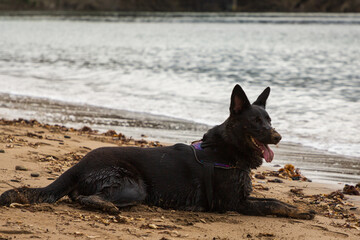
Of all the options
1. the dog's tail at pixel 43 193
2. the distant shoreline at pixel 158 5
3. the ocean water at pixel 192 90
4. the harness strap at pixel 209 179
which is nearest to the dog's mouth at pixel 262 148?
the harness strap at pixel 209 179

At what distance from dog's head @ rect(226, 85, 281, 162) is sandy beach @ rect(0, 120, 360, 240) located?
2.32ft

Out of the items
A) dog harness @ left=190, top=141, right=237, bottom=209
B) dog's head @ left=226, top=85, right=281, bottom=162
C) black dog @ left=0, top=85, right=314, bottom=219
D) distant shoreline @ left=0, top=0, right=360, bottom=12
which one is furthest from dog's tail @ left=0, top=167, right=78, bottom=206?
distant shoreline @ left=0, top=0, right=360, bottom=12

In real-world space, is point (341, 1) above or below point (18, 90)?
above

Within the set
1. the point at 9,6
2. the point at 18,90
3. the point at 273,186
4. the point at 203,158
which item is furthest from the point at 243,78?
the point at 9,6

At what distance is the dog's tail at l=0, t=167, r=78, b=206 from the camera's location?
4.99 m

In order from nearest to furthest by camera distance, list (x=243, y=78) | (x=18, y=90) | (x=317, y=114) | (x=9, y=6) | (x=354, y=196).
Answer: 1. (x=354, y=196)
2. (x=317, y=114)
3. (x=18, y=90)
4. (x=243, y=78)
5. (x=9, y=6)

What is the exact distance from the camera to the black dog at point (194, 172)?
5336 mm

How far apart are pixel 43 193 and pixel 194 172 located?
153 centimetres

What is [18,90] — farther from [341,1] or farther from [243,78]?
[341,1]

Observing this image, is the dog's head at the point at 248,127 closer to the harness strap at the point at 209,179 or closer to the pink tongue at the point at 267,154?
the pink tongue at the point at 267,154

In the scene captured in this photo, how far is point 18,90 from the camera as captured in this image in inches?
695

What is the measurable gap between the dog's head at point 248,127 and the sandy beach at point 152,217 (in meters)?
0.71

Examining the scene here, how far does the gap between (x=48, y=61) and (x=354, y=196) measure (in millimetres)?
26338

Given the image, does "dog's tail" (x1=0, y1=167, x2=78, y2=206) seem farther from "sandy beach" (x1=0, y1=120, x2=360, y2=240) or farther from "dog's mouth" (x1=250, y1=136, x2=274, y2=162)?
"dog's mouth" (x1=250, y1=136, x2=274, y2=162)
